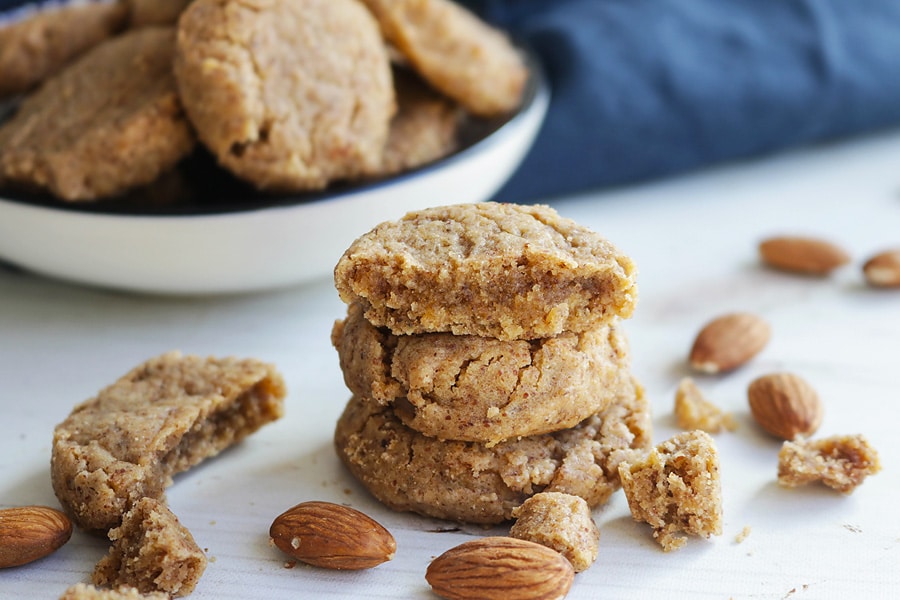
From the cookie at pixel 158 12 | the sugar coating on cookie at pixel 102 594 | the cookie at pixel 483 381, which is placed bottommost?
the sugar coating on cookie at pixel 102 594

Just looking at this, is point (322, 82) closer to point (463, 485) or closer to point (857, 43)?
point (463, 485)

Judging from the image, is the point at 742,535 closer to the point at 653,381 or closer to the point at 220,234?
the point at 653,381

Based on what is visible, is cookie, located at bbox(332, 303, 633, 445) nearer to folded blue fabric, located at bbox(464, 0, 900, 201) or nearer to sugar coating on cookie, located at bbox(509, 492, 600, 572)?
sugar coating on cookie, located at bbox(509, 492, 600, 572)

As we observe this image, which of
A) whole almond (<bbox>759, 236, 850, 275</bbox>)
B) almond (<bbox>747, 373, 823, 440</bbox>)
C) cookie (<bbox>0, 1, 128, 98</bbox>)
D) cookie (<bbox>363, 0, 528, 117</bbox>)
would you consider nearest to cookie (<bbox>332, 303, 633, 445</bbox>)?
almond (<bbox>747, 373, 823, 440</bbox>)

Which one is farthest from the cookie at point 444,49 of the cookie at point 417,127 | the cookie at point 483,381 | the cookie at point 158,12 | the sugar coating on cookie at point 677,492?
the sugar coating on cookie at point 677,492

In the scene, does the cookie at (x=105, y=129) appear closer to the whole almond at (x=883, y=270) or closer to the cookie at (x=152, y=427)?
the cookie at (x=152, y=427)

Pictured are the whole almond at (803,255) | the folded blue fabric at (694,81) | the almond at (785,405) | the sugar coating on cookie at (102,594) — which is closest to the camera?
the sugar coating on cookie at (102,594)

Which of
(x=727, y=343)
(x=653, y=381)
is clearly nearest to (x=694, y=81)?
(x=727, y=343)
